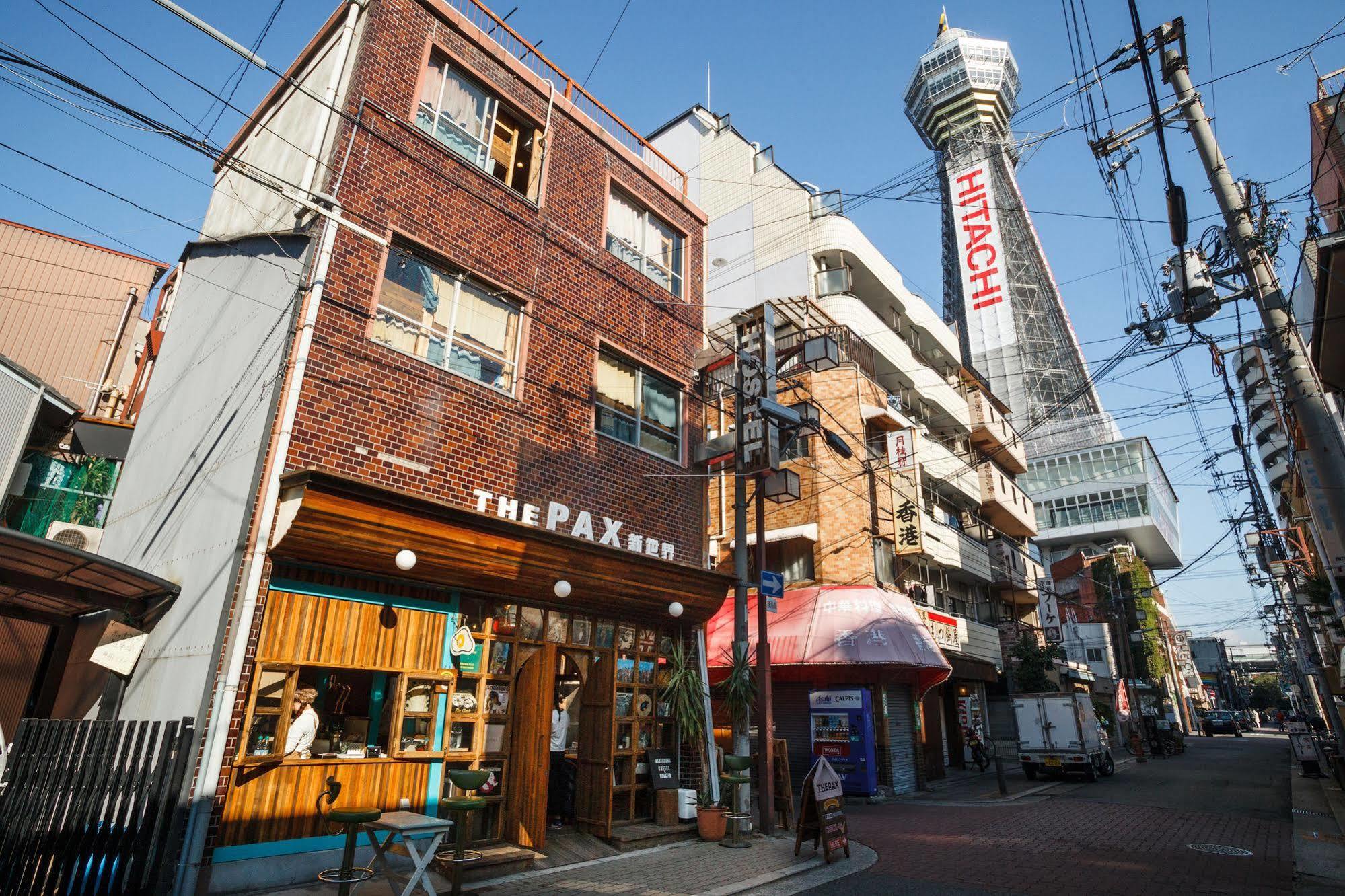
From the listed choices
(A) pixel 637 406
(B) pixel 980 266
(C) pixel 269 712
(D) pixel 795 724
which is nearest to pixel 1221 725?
(B) pixel 980 266

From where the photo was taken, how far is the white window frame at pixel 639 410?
1176cm

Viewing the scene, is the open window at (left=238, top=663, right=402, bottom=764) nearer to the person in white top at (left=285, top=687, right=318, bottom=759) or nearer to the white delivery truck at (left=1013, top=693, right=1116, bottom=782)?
the person in white top at (left=285, top=687, right=318, bottom=759)

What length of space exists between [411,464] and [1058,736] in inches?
908

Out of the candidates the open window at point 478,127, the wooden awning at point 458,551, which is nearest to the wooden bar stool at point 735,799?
the wooden awning at point 458,551

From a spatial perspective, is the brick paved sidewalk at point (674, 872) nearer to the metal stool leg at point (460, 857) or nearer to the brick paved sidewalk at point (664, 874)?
the brick paved sidewalk at point (664, 874)

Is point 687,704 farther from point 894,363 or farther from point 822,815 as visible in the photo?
point 894,363

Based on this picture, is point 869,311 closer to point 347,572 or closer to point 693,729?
point 693,729

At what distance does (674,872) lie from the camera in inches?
335

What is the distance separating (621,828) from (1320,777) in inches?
889

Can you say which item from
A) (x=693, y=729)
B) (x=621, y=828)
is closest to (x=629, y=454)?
(x=693, y=729)

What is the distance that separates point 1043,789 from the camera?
19734 mm

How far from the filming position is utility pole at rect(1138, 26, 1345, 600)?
812 centimetres

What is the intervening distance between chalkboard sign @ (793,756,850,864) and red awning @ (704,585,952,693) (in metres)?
7.95

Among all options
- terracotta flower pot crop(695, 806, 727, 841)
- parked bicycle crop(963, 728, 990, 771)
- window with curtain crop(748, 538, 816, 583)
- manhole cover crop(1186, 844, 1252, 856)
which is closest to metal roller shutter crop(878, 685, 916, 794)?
window with curtain crop(748, 538, 816, 583)
